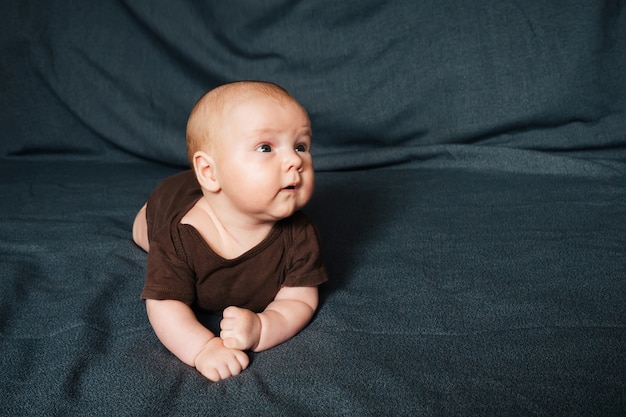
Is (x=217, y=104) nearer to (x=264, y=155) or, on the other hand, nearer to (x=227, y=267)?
(x=264, y=155)

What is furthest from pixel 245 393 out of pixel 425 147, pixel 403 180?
pixel 425 147

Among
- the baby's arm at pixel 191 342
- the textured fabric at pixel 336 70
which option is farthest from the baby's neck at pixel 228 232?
the textured fabric at pixel 336 70

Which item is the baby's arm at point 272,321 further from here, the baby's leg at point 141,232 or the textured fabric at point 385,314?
Result: the baby's leg at point 141,232

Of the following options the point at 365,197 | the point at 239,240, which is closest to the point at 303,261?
the point at 239,240

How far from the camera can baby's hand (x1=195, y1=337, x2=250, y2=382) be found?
2.75 ft

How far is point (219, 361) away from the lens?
2.77 ft

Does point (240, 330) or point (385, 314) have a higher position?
point (240, 330)

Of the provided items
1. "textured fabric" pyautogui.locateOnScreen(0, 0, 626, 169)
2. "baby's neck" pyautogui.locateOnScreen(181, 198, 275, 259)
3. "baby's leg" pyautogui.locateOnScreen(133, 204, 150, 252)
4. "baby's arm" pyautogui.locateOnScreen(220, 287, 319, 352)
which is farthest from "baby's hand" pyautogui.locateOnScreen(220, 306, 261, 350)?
"textured fabric" pyautogui.locateOnScreen(0, 0, 626, 169)

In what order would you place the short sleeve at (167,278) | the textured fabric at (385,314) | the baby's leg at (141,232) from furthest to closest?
the baby's leg at (141,232) < the short sleeve at (167,278) < the textured fabric at (385,314)

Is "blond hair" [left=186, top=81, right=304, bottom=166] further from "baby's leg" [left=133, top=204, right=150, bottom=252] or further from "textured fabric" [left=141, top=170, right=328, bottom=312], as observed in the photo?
"baby's leg" [left=133, top=204, right=150, bottom=252]

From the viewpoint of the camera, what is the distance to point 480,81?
181cm

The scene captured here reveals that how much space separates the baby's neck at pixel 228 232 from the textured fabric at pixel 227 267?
0.04 ft

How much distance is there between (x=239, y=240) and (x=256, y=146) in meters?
0.17

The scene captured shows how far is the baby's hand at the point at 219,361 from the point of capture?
84 cm
